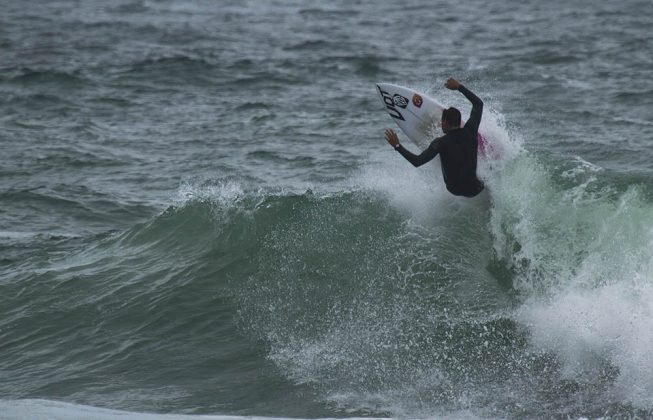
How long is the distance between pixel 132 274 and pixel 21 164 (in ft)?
19.0

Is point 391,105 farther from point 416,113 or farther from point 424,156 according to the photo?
point 424,156

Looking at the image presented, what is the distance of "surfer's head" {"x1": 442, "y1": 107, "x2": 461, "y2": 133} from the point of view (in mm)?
11195

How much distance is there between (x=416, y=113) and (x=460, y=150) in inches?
76.6

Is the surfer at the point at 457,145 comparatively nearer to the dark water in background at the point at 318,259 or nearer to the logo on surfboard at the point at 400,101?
the dark water in background at the point at 318,259

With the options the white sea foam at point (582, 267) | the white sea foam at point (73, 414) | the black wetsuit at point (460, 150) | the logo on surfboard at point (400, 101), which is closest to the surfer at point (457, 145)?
the black wetsuit at point (460, 150)

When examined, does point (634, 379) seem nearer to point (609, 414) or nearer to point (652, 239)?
point (609, 414)

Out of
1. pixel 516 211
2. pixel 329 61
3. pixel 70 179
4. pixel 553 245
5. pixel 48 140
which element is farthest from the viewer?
pixel 329 61

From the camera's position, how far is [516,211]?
40.3 ft

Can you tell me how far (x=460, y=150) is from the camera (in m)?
11.3

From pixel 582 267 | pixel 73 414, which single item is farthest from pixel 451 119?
pixel 73 414

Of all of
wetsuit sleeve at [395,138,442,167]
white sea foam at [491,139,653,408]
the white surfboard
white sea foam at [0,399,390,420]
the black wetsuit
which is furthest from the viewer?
the white surfboard

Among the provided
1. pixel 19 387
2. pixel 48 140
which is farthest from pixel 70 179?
pixel 19 387

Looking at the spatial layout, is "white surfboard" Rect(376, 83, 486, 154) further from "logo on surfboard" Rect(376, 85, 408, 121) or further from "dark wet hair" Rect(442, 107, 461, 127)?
"dark wet hair" Rect(442, 107, 461, 127)

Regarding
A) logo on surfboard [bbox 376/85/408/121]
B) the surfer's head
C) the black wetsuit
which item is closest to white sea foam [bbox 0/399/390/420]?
the black wetsuit
